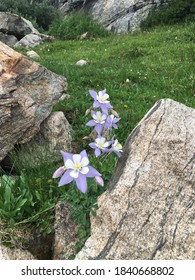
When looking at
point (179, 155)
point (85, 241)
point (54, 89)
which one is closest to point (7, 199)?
point (85, 241)

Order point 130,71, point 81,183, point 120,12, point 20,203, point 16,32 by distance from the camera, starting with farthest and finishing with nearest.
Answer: point 120,12 → point 16,32 → point 130,71 → point 20,203 → point 81,183

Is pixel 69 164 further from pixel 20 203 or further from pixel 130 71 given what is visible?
pixel 130 71

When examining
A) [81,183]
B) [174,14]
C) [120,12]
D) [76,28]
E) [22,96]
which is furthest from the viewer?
[120,12]

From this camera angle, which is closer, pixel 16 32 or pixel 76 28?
pixel 16 32

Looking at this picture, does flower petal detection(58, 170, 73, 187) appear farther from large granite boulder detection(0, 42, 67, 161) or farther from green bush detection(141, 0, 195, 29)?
green bush detection(141, 0, 195, 29)

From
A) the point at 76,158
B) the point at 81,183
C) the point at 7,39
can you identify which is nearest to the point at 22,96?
the point at 76,158

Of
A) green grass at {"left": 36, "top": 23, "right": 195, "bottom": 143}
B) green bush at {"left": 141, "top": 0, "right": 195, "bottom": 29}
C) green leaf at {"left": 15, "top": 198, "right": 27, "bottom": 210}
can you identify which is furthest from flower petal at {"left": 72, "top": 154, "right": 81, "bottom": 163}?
green bush at {"left": 141, "top": 0, "right": 195, "bottom": 29}
